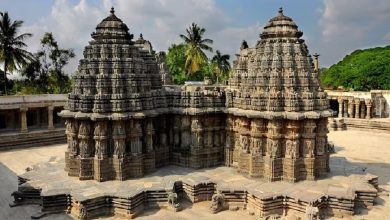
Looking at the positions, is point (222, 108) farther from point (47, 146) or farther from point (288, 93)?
point (47, 146)

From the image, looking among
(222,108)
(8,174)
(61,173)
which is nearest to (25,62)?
(8,174)

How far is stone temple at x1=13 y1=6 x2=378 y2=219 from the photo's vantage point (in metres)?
11.3

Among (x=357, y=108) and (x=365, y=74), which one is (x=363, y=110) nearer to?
(x=357, y=108)

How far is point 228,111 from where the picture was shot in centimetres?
1406

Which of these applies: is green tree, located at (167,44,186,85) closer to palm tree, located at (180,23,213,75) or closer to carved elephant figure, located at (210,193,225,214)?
palm tree, located at (180,23,213,75)

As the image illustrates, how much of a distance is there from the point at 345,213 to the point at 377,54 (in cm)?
4921

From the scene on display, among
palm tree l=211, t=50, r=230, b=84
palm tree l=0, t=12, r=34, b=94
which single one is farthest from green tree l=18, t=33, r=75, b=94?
palm tree l=211, t=50, r=230, b=84

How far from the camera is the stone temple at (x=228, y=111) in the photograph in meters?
12.5

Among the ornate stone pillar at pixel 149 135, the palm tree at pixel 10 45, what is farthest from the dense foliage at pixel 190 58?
the ornate stone pillar at pixel 149 135

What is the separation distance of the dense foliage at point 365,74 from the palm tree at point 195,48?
19502 mm

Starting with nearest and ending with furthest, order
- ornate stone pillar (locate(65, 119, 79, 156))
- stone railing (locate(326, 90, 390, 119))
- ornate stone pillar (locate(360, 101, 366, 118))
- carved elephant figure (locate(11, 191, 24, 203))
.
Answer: carved elephant figure (locate(11, 191, 24, 203))
ornate stone pillar (locate(65, 119, 79, 156))
stone railing (locate(326, 90, 390, 119))
ornate stone pillar (locate(360, 101, 366, 118))

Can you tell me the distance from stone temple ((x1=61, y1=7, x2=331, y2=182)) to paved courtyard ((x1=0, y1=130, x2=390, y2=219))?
1.23m

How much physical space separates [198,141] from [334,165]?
19.4 ft

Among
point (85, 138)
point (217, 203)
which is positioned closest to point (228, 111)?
point (217, 203)
